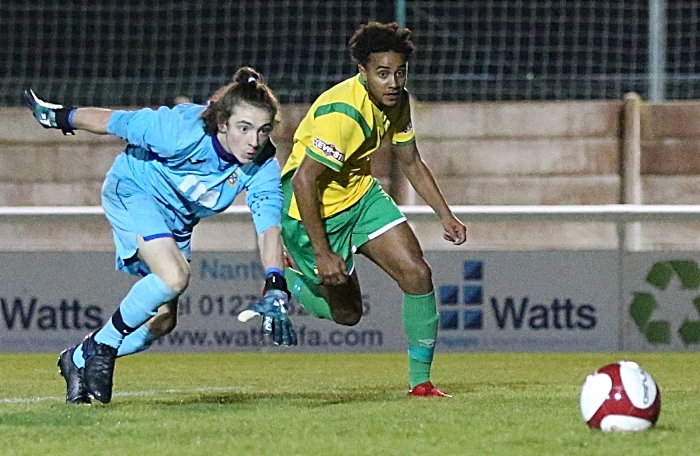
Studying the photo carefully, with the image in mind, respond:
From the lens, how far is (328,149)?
661 centimetres

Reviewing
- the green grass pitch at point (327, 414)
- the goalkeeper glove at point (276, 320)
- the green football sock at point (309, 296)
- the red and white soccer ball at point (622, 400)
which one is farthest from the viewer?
the green football sock at point (309, 296)

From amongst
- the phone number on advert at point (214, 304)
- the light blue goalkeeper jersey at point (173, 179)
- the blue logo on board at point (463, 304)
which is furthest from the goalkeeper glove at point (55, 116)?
the blue logo on board at point (463, 304)

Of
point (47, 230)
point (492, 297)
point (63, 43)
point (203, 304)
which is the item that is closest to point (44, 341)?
point (203, 304)

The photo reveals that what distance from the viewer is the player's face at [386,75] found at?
21.7ft

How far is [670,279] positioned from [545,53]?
3711 mm

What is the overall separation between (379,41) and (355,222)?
99 cm

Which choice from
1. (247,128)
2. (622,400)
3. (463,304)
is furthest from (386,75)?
(463,304)

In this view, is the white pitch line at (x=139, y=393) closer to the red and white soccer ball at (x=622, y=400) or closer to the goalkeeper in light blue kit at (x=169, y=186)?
the goalkeeper in light blue kit at (x=169, y=186)

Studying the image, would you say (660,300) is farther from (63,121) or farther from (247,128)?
(63,121)

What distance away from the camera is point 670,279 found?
35.4ft

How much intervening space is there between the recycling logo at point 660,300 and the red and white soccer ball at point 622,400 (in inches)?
228

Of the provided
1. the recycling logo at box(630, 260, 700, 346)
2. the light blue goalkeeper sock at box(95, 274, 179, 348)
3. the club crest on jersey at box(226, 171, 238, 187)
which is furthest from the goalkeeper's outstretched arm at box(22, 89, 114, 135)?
the recycling logo at box(630, 260, 700, 346)

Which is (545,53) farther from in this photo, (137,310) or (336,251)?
(137,310)

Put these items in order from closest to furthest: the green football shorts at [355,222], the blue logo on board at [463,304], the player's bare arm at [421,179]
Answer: the green football shorts at [355,222] < the player's bare arm at [421,179] < the blue logo on board at [463,304]
